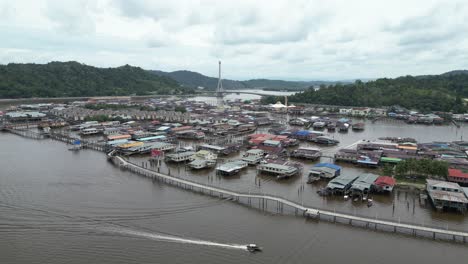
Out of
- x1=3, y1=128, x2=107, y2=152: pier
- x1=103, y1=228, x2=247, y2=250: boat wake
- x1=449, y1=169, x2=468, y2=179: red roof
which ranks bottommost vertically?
x1=103, y1=228, x2=247, y2=250: boat wake

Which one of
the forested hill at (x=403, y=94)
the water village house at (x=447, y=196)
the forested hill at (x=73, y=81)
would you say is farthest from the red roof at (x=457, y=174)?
the forested hill at (x=73, y=81)

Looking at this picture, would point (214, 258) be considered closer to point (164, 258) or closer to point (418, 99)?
point (164, 258)

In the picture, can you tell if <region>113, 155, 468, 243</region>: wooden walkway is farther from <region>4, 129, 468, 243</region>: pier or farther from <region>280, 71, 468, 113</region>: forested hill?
<region>280, 71, 468, 113</region>: forested hill

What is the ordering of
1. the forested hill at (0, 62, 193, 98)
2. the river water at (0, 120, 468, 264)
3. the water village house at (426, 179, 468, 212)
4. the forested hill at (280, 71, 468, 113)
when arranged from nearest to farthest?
the river water at (0, 120, 468, 264) → the water village house at (426, 179, 468, 212) → the forested hill at (280, 71, 468, 113) → the forested hill at (0, 62, 193, 98)

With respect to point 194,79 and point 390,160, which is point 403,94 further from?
point 194,79

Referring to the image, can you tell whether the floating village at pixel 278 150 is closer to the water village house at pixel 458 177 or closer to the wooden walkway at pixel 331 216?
the water village house at pixel 458 177

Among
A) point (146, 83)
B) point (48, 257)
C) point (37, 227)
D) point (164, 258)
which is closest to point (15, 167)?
point (37, 227)

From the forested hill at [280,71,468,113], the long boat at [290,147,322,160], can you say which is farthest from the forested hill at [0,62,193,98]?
the long boat at [290,147,322,160]
